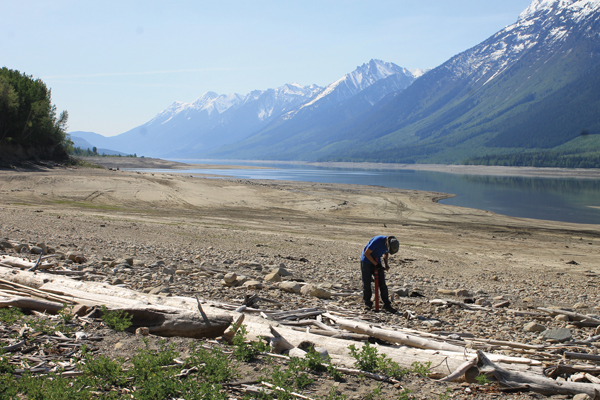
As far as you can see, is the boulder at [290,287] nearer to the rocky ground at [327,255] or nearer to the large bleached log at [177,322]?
the rocky ground at [327,255]

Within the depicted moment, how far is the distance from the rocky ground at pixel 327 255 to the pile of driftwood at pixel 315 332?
0.31 meters

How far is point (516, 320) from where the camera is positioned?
9.43 meters

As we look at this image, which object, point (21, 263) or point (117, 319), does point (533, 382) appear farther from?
point (21, 263)

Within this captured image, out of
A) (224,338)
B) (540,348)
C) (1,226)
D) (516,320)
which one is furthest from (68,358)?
(1,226)

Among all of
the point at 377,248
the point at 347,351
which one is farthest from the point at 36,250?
the point at 347,351

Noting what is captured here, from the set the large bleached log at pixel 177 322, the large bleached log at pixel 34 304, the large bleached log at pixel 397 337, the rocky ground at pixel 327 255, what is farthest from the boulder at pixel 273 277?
the large bleached log at pixel 34 304

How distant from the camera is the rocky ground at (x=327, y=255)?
29.7 feet

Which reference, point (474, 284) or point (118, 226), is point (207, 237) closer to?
point (118, 226)

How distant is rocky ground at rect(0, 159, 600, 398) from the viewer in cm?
906

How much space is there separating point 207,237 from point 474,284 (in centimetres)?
1299

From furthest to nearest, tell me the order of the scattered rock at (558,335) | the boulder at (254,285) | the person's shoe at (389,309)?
the boulder at (254,285) → the person's shoe at (389,309) → the scattered rock at (558,335)

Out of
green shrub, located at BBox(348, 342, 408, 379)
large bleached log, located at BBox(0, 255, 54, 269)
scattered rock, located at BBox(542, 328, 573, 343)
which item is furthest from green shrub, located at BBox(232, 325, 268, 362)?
large bleached log, located at BBox(0, 255, 54, 269)

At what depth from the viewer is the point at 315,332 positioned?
7488 millimetres

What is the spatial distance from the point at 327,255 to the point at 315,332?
37.7 feet
